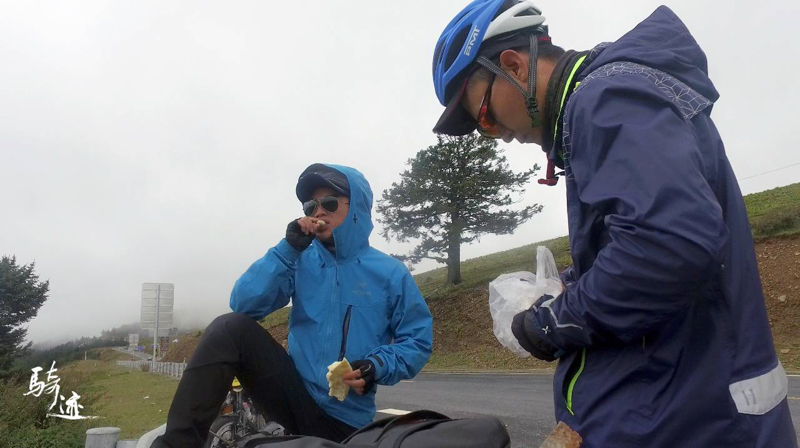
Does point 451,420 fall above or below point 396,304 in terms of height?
below

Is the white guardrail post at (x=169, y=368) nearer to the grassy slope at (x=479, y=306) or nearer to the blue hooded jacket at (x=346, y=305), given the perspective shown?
the grassy slope at (x=479, y=306)

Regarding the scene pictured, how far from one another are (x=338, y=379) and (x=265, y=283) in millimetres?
646

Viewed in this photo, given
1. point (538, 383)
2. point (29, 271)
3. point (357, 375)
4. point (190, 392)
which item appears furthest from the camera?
point (29, 271)

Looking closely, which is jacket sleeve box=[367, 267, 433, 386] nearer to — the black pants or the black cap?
the black pants

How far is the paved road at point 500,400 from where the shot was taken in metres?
7.80

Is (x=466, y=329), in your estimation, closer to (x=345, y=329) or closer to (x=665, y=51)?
(x=345, y=329)

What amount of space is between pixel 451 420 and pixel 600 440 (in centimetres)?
43

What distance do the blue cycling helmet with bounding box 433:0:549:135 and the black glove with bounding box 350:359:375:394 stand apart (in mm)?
1293

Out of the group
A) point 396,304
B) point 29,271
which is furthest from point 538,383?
point 29,271

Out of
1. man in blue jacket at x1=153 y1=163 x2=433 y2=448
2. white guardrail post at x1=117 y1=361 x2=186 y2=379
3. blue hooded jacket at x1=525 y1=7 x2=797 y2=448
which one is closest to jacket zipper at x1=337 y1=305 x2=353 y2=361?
man in blue jacket at x1=153 y1=163 x2=433 y2=448

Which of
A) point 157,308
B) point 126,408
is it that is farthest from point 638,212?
point 157,308

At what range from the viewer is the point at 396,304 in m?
3.01

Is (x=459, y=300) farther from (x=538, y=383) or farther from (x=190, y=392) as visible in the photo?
(x=190, y=392)

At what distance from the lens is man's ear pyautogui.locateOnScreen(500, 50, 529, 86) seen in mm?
1579
